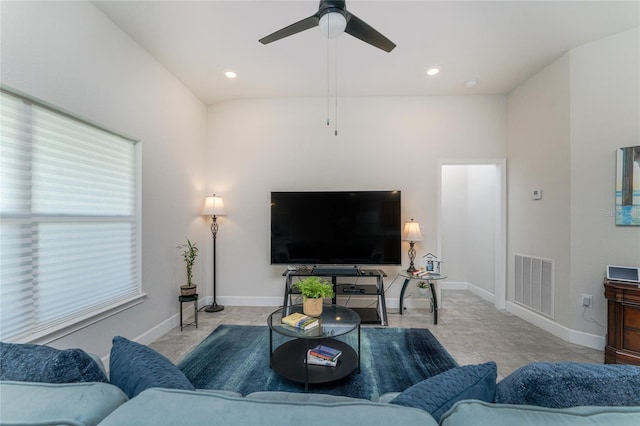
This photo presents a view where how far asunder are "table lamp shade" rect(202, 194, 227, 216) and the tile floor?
53.6 inches

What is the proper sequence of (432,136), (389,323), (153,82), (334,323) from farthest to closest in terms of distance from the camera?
(432,136), (389,323), (153,82), (334,323)

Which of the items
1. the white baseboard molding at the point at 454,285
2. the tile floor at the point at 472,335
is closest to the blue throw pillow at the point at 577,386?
the tile floor at the point at 472,335

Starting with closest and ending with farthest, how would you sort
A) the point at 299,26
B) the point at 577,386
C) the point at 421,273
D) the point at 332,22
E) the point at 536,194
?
1. the point at 577,386
2. the point at 332,22
3. the point at 299,26
4. the point at 536,194
5. the point at 421,273

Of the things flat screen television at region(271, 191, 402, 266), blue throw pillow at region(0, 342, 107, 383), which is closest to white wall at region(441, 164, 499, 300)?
flat screen television at region(271, 191, 402, 266)

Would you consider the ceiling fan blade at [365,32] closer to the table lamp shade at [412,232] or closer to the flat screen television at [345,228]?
the flat screen television at [345,228]

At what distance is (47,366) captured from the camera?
0.72m

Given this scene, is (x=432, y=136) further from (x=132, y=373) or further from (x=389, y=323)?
(x=132, y=373)

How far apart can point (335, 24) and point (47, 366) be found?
2.04 meters

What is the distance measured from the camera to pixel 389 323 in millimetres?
3229

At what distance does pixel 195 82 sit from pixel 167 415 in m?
3.66

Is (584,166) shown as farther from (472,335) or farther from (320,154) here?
(320,154)

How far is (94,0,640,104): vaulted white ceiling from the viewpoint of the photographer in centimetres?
215

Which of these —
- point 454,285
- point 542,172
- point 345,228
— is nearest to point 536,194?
point 542,172

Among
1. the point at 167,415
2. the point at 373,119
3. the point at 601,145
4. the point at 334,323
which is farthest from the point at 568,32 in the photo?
the point at 167,415
